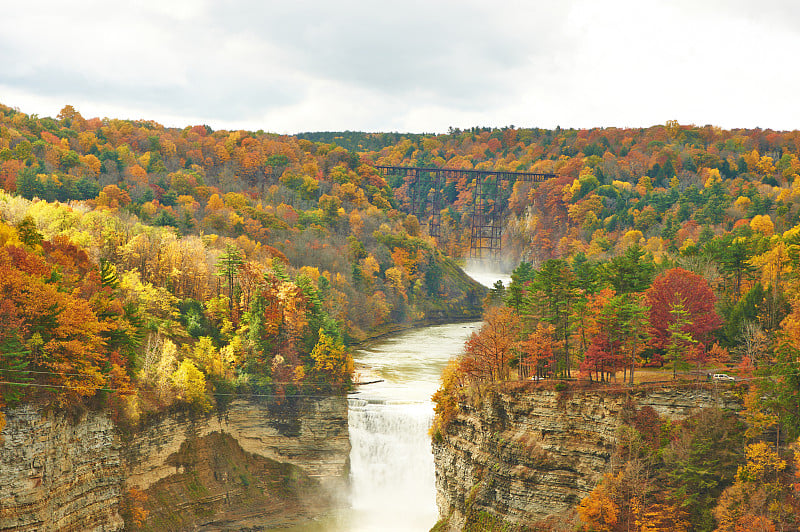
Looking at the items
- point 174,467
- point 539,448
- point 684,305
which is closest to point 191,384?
point 174,467

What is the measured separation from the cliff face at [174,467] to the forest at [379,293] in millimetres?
2201

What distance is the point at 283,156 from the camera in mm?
174500

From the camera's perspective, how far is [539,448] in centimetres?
5844


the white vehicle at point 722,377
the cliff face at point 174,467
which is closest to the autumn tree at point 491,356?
the white vehicle at point 722,377

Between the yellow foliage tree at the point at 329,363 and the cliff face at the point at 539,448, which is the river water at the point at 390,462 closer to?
the yellow foliage tree at the point at 329,363

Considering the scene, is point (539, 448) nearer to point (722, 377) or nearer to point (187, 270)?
point (722, 377)

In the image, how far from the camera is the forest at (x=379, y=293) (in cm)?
5231

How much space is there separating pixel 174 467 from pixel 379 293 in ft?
233

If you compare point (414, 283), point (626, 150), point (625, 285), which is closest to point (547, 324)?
point (625, 285)

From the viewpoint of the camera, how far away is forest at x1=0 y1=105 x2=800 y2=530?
2060 inches

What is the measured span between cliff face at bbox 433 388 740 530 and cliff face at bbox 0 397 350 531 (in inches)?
686

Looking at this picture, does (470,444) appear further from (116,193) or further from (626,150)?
(626,150)

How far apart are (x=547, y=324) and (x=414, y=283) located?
276 ft

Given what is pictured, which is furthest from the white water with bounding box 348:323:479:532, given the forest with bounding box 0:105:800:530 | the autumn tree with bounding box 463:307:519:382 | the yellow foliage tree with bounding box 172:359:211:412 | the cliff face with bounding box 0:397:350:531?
the yellow foliage tree with bounding box 172:359:211:412
